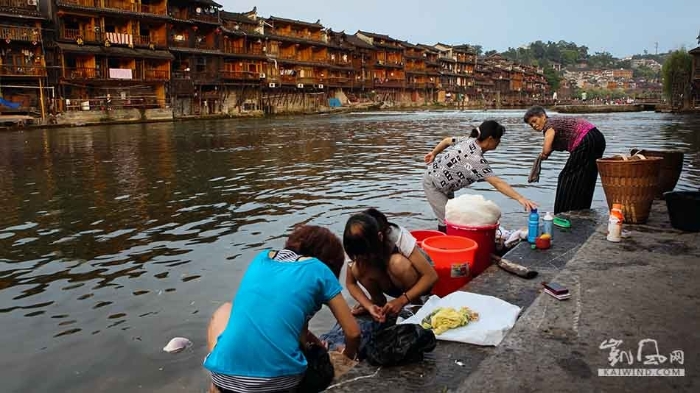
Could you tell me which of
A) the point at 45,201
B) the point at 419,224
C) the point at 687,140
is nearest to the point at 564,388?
the point at 419,224

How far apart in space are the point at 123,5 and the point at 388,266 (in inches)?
1827

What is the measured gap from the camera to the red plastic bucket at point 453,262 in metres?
4.69

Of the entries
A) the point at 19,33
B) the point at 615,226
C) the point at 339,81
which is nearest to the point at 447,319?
the point at 615,226

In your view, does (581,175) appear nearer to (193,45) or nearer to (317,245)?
(317,245)

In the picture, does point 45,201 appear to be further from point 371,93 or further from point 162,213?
point 371,93

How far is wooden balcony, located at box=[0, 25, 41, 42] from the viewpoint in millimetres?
35094

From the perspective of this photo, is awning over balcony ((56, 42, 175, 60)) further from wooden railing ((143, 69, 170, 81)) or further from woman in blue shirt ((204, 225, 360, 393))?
woman in blue shirt ((204, 225, 360, 393))

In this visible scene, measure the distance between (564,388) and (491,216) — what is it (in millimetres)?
2785

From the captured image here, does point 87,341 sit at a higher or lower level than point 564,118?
lower

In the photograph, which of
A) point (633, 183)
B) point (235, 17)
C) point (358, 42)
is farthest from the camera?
point (358, 42)

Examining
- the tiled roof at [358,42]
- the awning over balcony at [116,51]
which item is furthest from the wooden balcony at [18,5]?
the tiled roof at [358,42]

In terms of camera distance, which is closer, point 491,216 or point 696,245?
point 696,245

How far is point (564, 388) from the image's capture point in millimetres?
2578

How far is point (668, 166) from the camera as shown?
23.4 feet
